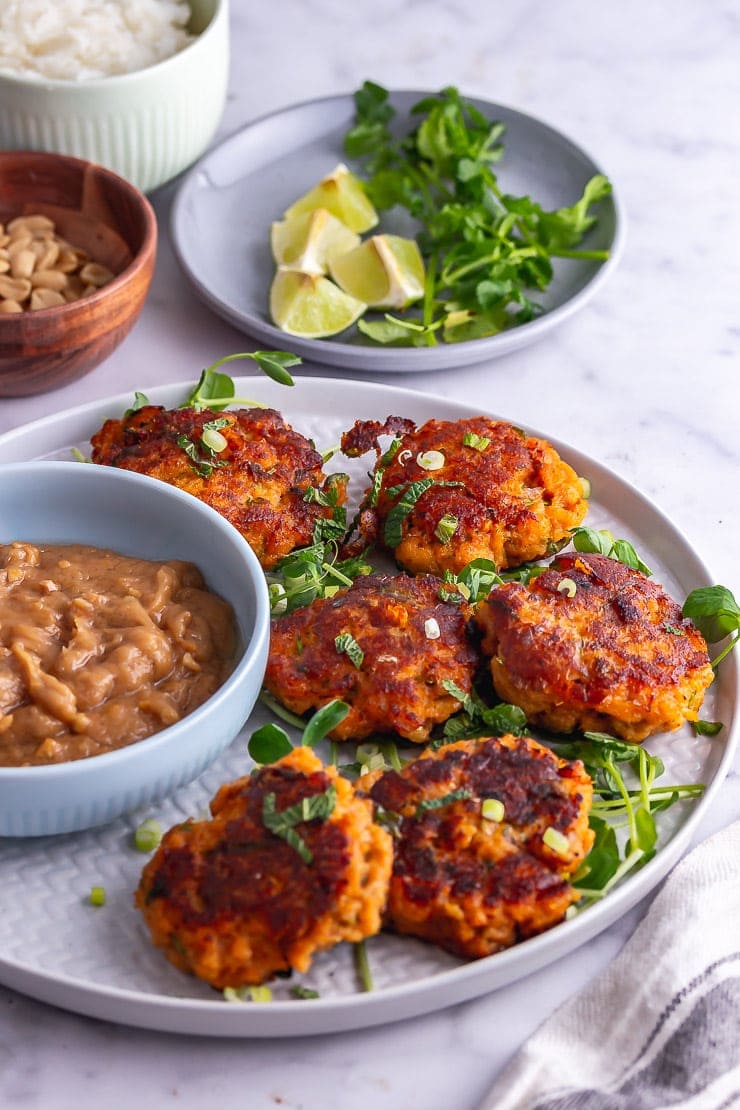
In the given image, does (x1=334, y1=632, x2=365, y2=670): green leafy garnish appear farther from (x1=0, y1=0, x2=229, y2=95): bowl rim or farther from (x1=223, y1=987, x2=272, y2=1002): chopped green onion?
(x1=0, y1=0, x2=229, y2=95): bowl rim

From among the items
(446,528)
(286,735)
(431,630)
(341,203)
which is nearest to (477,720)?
(431,630)

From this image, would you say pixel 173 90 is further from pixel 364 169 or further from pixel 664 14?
pixel 664 14

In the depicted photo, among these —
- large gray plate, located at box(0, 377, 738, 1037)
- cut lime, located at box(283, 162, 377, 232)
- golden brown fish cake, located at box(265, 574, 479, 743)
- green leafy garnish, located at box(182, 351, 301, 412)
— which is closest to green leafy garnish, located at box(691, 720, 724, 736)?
large gray plate, located at box(0, 377, 738, 1037)

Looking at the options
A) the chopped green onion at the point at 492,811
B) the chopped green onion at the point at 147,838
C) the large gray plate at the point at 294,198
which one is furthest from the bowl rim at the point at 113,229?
the chopped green onion at the point at 492,811

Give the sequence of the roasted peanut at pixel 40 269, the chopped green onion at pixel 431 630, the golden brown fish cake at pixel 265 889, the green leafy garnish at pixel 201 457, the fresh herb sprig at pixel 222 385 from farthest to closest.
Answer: the roasted peanut at pixel 40 269 < the fresh herb sprig at pixel 222 385 < the green leafy garnish at pixel 201 457 < the chopped green onion at pixel 431 630 < the golden brown fish cake at pixel 265 889

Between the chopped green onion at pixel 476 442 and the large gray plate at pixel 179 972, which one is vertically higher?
the chopped green onion at pixel 476 442

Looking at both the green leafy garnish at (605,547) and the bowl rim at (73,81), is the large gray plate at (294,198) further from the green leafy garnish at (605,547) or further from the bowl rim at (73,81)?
the green leafy garnish at (605,547)

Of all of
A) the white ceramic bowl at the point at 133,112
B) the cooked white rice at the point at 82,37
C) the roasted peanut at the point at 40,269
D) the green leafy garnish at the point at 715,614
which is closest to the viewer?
the green leafy garnish at the point at 715,614

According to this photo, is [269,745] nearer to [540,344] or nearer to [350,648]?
[350,648]
